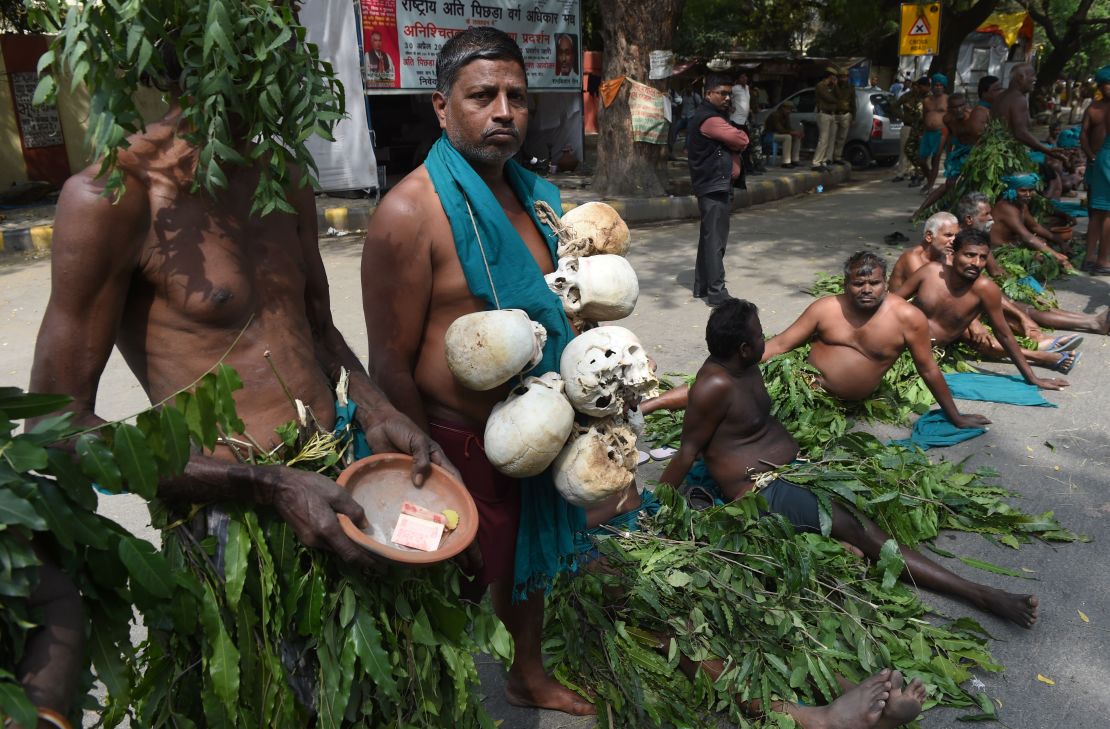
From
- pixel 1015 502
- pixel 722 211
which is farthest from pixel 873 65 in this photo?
pixel 1015 502

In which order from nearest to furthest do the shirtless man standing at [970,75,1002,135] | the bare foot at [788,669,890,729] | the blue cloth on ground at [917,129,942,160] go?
the bare foot at [788,669,890,729] → the shirtless man standing at [970,75,1002,135] → the blue cloth on ground at [917,129,942,160]

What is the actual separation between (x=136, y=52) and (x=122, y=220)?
0.34m

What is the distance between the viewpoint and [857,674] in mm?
3115

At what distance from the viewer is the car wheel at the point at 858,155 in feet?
61.8

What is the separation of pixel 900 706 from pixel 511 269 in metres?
1.86

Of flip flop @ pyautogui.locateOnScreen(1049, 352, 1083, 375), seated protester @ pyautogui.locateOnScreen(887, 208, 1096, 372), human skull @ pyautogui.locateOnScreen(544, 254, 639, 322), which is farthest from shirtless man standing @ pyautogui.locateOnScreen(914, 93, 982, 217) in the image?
human skull @ pyautogui.locateOnScreen(544, 254, 639, 322)

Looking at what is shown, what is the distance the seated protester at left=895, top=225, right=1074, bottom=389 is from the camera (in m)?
5.73

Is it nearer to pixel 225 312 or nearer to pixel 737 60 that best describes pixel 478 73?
pixel 225 312

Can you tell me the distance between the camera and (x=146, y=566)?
5.01ft

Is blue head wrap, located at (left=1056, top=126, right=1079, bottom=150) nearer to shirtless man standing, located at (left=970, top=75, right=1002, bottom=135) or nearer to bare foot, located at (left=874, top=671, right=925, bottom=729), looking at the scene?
shirtless man standing, located at (left=970, top=75, right=1002, bottom=135)

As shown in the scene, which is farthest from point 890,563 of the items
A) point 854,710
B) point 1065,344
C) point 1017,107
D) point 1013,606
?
point 1017,107

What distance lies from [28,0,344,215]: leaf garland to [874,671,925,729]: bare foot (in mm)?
2359

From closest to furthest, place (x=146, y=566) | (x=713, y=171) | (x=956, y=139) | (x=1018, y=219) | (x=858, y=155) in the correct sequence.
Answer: (x=146, y=566) → (x=713, y=171) → (x=1018, y=219) → (x=956, y=139) → (x=858, y=155)

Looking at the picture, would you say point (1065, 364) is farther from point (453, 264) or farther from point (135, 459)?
point (135, 459)
